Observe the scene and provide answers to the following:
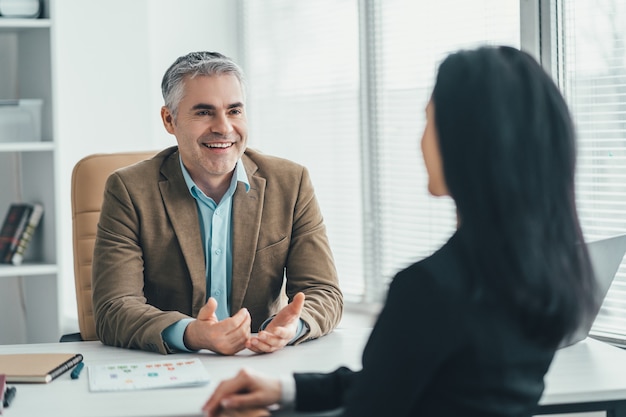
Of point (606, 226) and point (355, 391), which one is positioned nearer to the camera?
point (355, 391)

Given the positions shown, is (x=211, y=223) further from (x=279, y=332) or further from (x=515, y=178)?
(x=515, y=178)

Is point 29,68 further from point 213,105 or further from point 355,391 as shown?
point 355,391

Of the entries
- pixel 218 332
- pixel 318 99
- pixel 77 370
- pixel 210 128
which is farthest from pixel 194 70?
pixel 318 99

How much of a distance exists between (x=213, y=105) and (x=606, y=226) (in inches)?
49.0

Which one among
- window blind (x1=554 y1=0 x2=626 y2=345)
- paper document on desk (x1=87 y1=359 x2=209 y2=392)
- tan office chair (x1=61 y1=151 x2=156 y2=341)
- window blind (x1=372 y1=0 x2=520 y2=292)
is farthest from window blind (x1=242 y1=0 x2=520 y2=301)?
paper document on desk (x1=87 y1=359 x2=209 y2=392)

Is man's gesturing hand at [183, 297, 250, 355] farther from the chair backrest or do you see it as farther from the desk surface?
the chair backrest

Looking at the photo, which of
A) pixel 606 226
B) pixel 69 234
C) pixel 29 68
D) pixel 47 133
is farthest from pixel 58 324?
pixel 606 226

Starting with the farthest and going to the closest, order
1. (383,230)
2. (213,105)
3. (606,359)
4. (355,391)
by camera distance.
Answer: (383,230) < (213,105) < (606,359) < (355,391)

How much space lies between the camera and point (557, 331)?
1.16m

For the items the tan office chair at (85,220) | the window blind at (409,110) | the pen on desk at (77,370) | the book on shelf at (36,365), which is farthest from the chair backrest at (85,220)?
the window blind at (409,110)

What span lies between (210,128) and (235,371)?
84 cm

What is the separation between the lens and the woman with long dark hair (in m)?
1.10

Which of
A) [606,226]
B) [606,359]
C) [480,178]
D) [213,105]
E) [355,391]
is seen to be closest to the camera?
[480,178]

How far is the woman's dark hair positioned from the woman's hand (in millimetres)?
486
